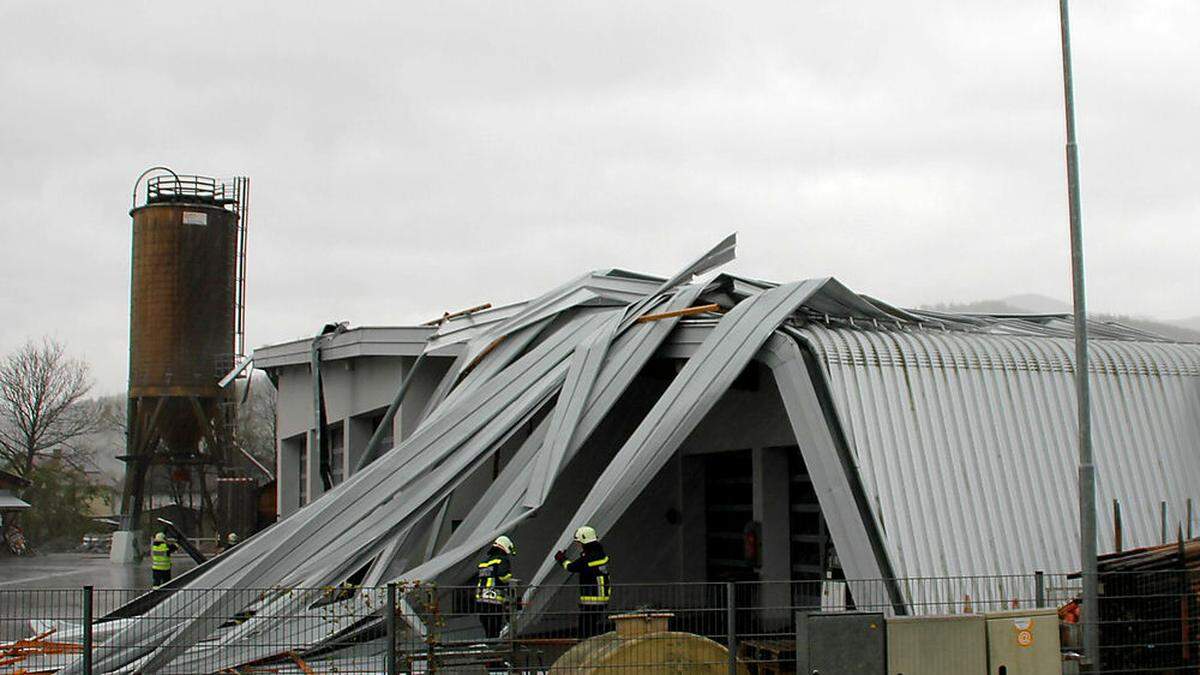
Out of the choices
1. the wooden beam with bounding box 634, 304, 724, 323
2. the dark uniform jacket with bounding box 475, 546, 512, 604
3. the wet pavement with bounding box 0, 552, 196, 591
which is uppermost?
the wooden beam with bounding box 634, 304, 724, 323

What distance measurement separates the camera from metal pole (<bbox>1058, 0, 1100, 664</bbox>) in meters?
12.6

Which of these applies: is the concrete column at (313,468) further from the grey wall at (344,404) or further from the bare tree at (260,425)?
the bare tree at (260,425)

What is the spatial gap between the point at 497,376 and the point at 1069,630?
30.5ft

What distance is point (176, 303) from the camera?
48.4 meters

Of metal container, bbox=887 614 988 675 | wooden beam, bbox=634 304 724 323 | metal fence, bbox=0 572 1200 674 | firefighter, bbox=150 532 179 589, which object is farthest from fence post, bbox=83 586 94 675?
firefighter, bbox=150 532 179 589

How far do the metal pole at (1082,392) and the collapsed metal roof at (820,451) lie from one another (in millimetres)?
2616

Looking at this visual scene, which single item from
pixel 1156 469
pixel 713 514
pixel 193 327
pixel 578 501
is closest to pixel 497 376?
pixel 578 501

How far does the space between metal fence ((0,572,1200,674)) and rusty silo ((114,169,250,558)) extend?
108ft

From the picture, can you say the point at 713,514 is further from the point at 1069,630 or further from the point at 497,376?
the point at 1069,630

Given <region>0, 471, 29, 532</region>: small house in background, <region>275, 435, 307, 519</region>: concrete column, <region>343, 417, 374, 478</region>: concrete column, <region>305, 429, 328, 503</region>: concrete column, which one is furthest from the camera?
<region>0, 471, 29, 532</region>: small house in background

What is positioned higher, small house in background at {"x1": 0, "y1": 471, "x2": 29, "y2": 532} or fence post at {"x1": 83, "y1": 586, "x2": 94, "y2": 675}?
small house in background at {"x1": 0, "y1": 471, "x2": 29, "y2": 532}

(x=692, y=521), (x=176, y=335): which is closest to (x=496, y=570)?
(x=692, y=521)

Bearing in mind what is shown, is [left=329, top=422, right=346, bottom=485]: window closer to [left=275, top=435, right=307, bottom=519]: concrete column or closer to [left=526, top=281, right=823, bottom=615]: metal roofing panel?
[left=275, top=435, right=307, bottom=519]: concrete column

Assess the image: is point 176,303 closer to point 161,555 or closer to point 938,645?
point 161,555
